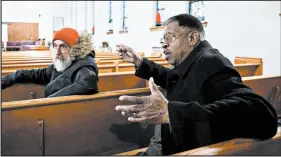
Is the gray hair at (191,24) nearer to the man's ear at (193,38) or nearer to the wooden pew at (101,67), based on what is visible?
the man's ear at (193,38)

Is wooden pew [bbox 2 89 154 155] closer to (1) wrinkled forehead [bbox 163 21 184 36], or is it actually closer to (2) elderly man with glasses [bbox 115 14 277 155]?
(2) elderly man with glasses [bbox 115 14 277 155]

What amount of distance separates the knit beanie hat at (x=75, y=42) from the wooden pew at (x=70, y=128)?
0.63m

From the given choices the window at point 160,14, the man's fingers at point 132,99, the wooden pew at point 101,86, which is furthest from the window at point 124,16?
the man's fingers at point 132,99

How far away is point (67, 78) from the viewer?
215 cm

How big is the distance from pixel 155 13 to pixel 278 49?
4270 millimetres

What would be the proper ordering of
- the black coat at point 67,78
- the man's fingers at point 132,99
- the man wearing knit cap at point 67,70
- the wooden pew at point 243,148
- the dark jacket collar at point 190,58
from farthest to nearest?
the man wearing knit cap at point 67,70
the black coat at point 67,78
the dark jacket collar at point 190,58
the man's fingers at point 132,99
the wooden pew at point 243,148

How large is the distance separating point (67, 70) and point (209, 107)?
4.47ft

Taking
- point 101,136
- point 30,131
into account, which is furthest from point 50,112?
point 101,136

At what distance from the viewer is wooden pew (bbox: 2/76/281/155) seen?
152cm

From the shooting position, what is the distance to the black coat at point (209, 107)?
1.07m

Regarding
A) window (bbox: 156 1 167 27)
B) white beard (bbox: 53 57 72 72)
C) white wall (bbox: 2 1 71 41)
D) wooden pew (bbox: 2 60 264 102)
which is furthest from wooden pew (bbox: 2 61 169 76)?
white wall (bbox: 2 1 71 41)

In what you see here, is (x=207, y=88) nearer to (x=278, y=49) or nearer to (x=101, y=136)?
(x=101, y=136)

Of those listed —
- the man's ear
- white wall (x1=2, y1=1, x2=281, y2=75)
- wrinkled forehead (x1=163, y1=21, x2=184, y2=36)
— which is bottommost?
the man's ear

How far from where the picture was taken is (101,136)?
5.86ft
